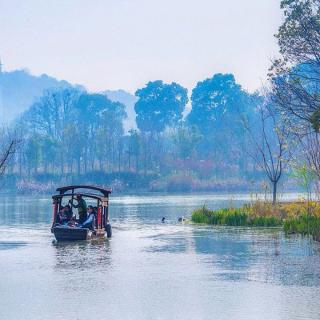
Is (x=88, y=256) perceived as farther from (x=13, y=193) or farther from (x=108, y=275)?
(x=13, y=193)

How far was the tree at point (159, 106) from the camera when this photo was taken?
145 meters

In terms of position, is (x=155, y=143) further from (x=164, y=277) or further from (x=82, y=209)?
(x=164, y=277)

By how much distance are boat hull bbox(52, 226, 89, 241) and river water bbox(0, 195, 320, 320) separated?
0.39 meters

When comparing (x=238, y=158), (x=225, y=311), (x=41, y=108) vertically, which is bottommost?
(x=225, y=311)

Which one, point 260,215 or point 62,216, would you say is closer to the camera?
point 62,216

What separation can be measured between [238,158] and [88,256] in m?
101

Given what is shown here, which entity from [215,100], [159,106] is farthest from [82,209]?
[159,106]

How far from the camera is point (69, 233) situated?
3158cm

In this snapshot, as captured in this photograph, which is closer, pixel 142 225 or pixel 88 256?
pixel 88 256

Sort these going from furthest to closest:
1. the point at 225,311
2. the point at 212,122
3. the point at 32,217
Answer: the point at 212,122 < the point at 32,217 < the point at 225,311

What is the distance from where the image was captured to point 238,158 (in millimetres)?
126125

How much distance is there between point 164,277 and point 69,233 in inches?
442

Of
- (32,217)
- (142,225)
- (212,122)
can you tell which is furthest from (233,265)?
(212,122)

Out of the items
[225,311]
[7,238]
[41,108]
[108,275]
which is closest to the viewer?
[225,311]
